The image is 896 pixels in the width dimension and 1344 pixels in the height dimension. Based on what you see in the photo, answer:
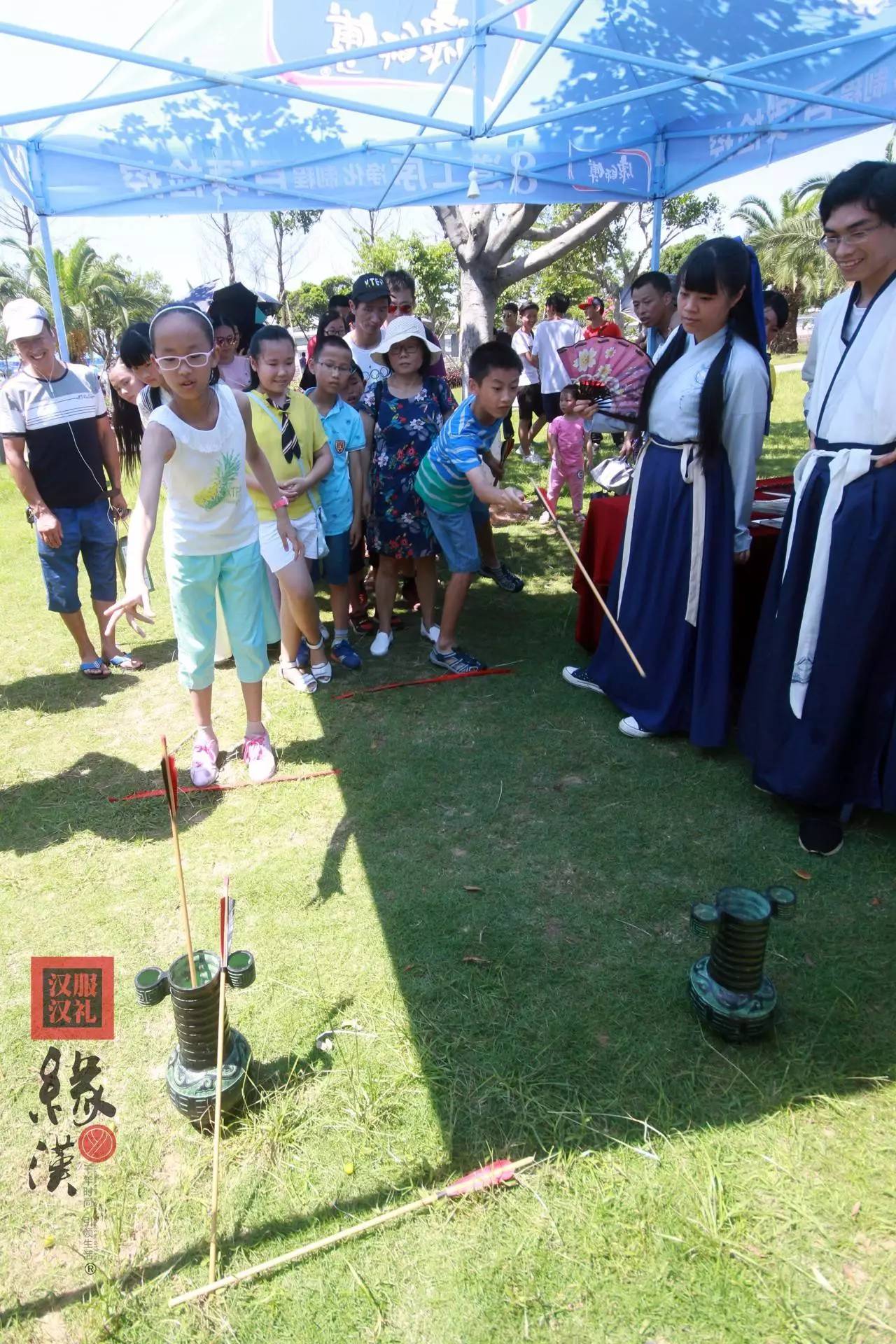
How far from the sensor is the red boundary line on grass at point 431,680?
417 cm

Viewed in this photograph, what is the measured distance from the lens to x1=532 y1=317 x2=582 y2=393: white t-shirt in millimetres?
8086

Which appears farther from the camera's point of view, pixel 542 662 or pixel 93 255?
pixel 93 255

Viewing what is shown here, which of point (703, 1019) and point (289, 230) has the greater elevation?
point (289, 230)

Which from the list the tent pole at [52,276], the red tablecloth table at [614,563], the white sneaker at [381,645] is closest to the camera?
the red tablecloth table at [614,563]

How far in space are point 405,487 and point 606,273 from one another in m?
34.7

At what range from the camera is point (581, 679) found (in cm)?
412

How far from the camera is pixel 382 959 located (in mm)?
2424

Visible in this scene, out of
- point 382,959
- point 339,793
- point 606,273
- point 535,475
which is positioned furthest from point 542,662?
point 606,273

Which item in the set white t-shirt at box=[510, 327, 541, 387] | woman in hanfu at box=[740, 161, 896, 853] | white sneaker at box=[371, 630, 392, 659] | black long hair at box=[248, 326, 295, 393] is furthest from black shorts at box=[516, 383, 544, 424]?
woman in hanfu at box=[740, 161, 896, 853]

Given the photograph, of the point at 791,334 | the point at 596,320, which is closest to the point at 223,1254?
the point at 596,320

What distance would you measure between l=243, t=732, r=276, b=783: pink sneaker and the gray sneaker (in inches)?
46.3

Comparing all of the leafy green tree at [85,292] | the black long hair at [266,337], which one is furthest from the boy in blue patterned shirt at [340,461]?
the leafy green tree at [85,292]

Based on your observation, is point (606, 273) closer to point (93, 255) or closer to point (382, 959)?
point (93, 255)

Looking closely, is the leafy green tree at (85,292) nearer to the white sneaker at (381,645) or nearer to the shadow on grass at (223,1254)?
the white sneaker at (381,645)
